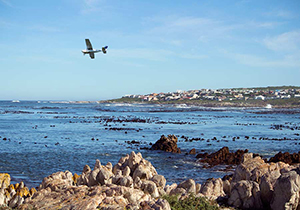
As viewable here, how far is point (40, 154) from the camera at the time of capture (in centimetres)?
2675

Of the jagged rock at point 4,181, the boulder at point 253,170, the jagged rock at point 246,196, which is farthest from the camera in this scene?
the jagged rock at point 4,181

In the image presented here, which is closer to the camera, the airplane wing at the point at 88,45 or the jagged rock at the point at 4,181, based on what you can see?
the jagged rock at the point at 4,181

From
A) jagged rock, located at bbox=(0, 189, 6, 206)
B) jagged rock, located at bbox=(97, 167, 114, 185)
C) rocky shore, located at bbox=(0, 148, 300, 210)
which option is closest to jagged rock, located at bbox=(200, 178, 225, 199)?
rocky shore, located at bbox=(0, 148, 300, 210)

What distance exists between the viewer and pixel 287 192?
33.9 feet

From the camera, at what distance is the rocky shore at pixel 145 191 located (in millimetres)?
10016

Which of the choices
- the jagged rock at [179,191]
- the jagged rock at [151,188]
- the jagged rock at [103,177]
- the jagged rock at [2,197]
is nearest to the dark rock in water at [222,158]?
the jagged rock at [179,191]

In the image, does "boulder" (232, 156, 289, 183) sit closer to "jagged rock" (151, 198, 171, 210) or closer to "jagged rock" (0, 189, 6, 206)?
"jagged rock" (151, 198, 171, 210)

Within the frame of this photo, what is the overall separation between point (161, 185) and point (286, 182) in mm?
4660

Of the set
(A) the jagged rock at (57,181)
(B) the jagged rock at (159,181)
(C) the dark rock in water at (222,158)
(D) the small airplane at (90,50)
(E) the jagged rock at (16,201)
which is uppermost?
(D) the small airplane at (90,50)

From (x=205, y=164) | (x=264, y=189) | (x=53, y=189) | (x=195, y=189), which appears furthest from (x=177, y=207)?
(x=205, y=164)

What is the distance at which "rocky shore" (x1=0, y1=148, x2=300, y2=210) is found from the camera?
1002 centimetres

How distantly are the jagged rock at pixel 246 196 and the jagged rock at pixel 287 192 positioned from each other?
2.35 ft

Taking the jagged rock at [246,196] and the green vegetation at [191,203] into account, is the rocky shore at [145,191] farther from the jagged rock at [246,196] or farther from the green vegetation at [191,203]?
the green vegetation at [191,203]

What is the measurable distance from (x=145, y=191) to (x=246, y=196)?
3.51 m
